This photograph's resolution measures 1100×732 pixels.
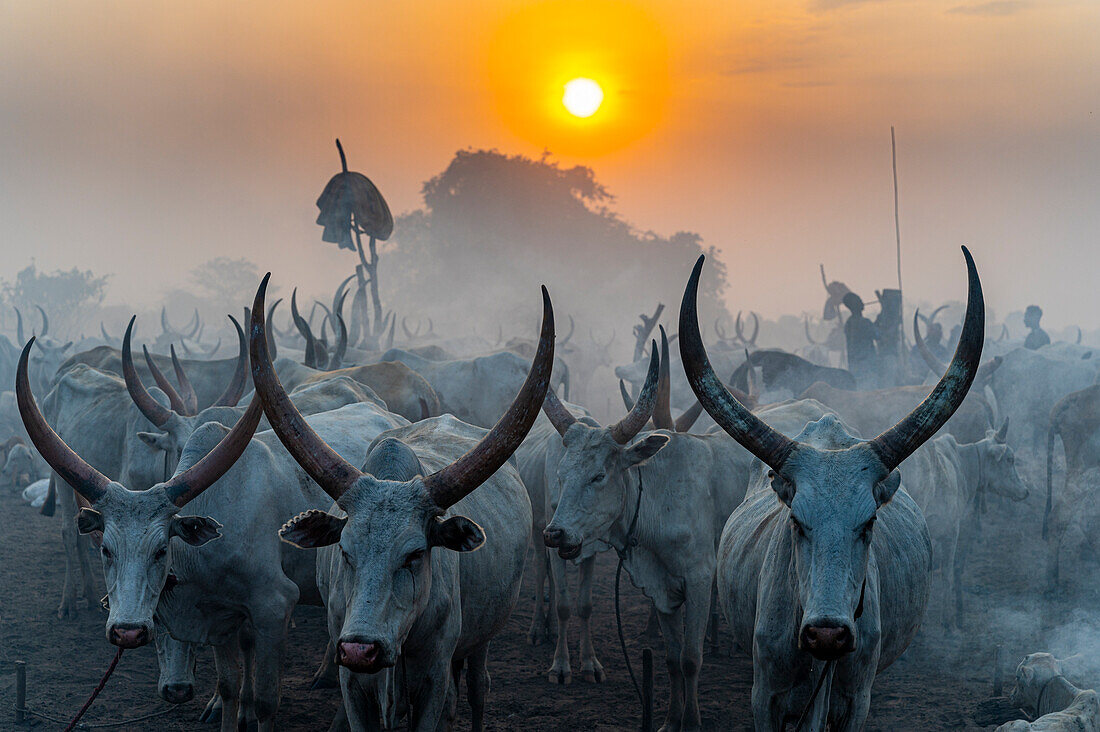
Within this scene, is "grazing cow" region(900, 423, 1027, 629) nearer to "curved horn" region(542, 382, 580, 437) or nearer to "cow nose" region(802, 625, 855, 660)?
"curved horn" region(542, 382, 580, 437)

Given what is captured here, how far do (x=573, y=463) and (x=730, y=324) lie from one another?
59043 mm

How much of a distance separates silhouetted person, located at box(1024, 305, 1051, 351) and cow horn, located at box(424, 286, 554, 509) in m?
21.1

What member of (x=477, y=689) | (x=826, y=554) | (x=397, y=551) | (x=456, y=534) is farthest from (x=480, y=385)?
(x=826, y=554)

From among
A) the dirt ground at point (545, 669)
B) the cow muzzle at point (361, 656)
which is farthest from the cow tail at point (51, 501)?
the cow muzzle at point (361, 656)

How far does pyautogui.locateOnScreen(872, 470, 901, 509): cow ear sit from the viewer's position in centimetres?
364

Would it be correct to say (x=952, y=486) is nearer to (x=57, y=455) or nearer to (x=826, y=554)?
(x=826, y=554)

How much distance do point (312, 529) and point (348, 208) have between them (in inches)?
691

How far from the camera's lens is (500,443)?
3932mm

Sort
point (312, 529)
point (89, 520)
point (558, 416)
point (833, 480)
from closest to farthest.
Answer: point (833, 480), point (312, 529), point (89, 520), point (558, 416)

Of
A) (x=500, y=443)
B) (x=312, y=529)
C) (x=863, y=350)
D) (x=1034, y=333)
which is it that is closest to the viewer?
(x=312, y=529)

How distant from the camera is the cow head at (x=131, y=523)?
428 centimetres

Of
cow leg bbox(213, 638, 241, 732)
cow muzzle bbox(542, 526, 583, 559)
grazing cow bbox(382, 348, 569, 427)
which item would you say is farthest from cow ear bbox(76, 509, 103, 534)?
grazing cow bbox(382, 348, 569, 427)

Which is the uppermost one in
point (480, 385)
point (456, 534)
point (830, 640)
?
point (480, 385)

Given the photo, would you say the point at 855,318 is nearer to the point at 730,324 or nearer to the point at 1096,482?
the point at 1096,482
